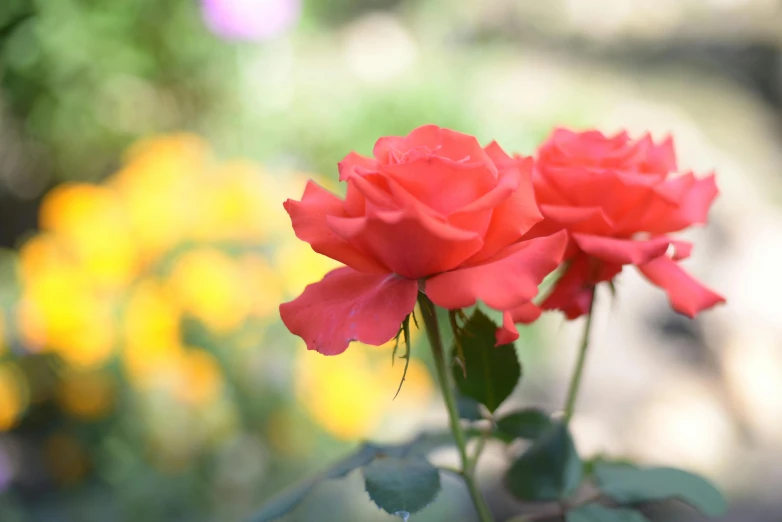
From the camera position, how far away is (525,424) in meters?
0.40

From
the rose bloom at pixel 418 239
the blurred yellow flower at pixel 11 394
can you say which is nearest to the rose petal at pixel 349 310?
the rose bloom at pixel 418 239

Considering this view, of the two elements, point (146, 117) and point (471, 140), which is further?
point (146, 117)

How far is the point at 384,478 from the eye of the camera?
1.10 ft

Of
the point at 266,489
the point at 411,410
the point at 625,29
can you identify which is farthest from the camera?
the point at 625,29

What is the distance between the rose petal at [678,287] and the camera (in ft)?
1.25

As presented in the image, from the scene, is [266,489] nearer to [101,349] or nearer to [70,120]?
[101,349]

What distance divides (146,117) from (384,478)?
2.78 metres

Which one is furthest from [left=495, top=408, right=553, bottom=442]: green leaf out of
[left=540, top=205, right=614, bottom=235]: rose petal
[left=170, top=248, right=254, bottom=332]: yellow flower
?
[left=170, top=248, right=254, bottom=332]: yellow flower

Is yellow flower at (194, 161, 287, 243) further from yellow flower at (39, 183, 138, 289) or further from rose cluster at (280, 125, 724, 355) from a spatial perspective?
rose cluster at (280, 125, 724, 355)

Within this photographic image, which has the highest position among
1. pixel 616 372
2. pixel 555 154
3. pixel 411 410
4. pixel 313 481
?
pixel 555 154

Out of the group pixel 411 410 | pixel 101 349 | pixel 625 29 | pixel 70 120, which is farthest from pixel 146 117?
pixel 625 29

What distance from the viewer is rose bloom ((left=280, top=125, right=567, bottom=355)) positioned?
0.96ft

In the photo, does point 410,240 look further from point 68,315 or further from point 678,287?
point 68,315

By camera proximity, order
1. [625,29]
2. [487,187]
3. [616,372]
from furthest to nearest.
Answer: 1. [625,29]
2. [616,372]
3. [487,187]
